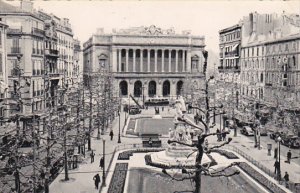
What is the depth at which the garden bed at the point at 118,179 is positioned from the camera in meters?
29.3

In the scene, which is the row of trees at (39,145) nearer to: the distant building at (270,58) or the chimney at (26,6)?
the chimney at (26,6)

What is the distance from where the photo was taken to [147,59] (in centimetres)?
11262

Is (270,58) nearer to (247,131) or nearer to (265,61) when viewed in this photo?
(265,61)

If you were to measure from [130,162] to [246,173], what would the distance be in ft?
35.0

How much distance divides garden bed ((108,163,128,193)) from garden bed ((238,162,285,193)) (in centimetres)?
1031

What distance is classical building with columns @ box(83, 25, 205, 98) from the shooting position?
110 m

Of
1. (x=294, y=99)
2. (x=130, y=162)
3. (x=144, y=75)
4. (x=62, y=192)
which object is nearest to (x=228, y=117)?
(x=294, y=99)

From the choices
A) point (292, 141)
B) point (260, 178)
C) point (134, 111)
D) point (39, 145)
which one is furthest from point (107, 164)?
point (134, 111)

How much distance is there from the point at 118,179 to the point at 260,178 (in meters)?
11.2

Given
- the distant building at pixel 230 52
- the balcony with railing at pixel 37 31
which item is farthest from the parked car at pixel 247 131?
the balcony with railing at pixel 37 31

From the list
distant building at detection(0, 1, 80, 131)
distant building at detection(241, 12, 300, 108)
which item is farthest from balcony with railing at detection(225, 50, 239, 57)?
distant building at detection(0, 1, 80, 131)

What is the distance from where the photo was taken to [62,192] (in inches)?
1136

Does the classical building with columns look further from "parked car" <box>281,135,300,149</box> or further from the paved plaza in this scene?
"parked car" <box>281,135,300,149</box>

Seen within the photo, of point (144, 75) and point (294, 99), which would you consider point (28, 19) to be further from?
point (144, 75)
